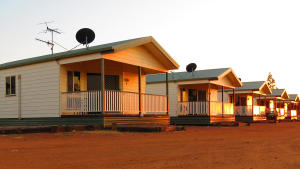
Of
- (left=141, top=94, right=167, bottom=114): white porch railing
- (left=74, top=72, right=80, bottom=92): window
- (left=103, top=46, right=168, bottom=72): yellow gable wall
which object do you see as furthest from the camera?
(left=141, top=94, right=167, bottom=114): white porch railing

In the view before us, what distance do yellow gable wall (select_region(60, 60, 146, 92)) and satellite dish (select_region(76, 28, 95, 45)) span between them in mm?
1078

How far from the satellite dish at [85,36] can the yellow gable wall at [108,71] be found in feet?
3.54

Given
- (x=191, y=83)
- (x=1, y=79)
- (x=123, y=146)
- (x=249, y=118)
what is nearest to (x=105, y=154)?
(x=123, y=146)

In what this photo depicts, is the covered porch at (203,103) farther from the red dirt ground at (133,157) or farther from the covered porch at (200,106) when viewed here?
the red dirt ground at (133,157)

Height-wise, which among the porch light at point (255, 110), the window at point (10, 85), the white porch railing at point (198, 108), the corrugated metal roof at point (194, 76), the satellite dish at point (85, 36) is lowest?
the porch light at point (255, 110)

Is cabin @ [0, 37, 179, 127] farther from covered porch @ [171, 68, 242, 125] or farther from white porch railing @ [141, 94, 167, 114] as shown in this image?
covered porch @ [171, 68, 242, 125]

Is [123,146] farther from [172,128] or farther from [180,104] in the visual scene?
[180,104]

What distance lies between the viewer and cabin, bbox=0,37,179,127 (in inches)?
520

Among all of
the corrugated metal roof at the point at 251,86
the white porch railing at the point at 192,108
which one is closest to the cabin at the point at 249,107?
the corrugated metal roof at the point at 251,86

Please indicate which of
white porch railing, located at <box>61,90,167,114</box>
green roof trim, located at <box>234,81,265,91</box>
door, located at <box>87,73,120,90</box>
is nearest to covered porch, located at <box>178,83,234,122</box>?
green roof trim, located at <box>234,81,265,91</box>

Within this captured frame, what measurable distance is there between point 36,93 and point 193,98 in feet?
39.9

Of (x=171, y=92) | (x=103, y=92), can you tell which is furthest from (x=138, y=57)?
(x=171, y=92)

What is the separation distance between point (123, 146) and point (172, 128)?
18.1ft

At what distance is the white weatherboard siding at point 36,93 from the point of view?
14562 mm
